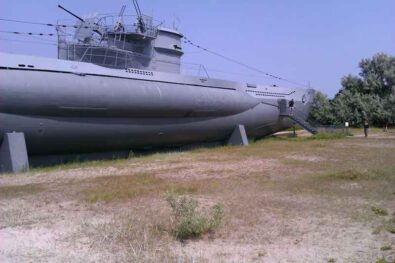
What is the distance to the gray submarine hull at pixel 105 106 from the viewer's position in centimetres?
1497

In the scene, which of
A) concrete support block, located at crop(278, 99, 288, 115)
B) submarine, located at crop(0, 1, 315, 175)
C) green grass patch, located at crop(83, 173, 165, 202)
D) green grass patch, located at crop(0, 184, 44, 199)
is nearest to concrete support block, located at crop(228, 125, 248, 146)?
submarine, located at crop(0, 1, 315, 175)

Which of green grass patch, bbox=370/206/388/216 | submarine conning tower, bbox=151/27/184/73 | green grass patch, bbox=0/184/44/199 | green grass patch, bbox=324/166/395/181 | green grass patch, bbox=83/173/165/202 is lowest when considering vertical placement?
green grass patch, bbox=0/184/44/199

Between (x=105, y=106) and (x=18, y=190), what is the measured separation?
6521 millimetres

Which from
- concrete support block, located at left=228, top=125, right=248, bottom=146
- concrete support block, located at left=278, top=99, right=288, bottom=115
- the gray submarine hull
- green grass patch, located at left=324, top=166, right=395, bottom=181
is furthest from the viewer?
concrete support block, located at left=278, top=99, right=288, bottom=115

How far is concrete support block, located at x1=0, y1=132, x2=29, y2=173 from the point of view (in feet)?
47.9

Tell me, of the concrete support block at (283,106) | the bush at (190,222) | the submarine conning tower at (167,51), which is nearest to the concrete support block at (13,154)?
the submarine conning tower at (167,51)

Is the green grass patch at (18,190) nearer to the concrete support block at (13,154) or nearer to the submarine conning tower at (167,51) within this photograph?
the concrete support block at (13,154)

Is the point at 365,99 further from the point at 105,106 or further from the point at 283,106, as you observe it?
the point at 105,106

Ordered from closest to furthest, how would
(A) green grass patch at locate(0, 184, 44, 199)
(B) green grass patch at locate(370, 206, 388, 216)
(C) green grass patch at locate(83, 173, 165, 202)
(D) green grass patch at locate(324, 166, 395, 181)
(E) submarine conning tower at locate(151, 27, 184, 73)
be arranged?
(B) green grass patch at locate(370, 206, 388, 216) → (C) green grass patch at locate(83, 173, 165, 202) → (A) green grass patch at locate(0, 184, 44, 199) → (D) green grass patch at locate(324, 166, 395, 181) → (E) submarine conning tower at locate(151, 27, 184, 73)

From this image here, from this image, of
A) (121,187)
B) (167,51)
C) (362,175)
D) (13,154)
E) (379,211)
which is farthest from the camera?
(167,51)

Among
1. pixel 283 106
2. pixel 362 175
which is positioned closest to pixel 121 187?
pixel 362 175

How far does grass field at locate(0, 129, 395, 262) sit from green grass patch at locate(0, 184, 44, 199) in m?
0.02

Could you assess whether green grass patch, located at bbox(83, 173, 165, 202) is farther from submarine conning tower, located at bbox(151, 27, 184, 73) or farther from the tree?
the tree

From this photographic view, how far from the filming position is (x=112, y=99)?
1722cm
